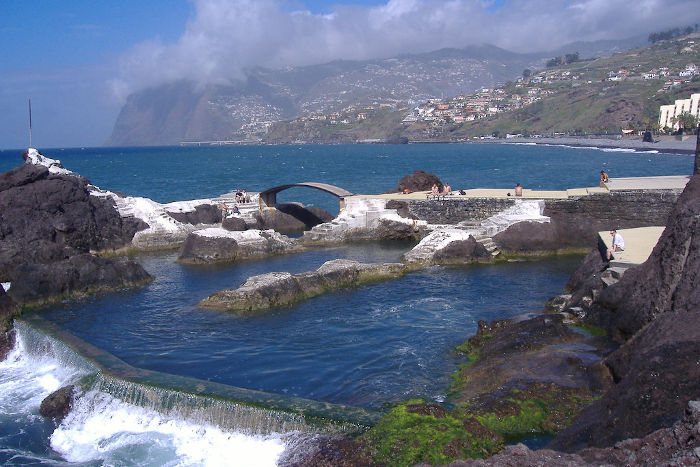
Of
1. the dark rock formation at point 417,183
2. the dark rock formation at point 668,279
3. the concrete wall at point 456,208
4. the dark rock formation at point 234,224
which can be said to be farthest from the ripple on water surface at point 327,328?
the dark rock formation at point 417,183

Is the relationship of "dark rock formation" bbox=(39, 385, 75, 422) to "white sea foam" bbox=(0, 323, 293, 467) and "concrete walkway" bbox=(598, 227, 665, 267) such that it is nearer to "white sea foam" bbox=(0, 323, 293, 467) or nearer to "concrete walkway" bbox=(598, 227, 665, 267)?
"white sea foam" bbox=(0, 323, 293, 467)

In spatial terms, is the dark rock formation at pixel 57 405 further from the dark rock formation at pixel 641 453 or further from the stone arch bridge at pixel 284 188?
the stone arch bridge at pixel 284 188

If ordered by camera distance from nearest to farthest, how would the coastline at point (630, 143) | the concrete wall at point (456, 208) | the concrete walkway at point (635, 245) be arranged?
the concrete walkway at point (635, 245)
the concrete wall at point (456, 208)
the coastline at point (630, 143)

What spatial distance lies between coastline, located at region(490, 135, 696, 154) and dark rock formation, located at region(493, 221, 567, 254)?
83880 mm

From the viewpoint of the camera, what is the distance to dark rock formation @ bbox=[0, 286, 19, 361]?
1841cm

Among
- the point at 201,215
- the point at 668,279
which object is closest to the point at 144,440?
the point at 668,279

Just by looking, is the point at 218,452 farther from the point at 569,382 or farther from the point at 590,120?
the point at 590,120

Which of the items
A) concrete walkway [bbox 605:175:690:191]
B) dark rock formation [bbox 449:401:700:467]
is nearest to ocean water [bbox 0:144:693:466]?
dark rock formation [bbox 449:401:700:467]

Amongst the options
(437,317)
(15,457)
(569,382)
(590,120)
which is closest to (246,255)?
(437,317)

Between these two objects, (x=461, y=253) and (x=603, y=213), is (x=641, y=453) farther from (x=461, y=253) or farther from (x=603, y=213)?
(x=603, y=213)

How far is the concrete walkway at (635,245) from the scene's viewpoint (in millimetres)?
17984

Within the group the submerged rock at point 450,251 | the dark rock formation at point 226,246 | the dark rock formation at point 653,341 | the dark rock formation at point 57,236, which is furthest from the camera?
the dark rock formation at point 226,246

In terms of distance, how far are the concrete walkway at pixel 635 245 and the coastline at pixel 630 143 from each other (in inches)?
3467

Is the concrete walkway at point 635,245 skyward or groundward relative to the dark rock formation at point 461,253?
skyward
